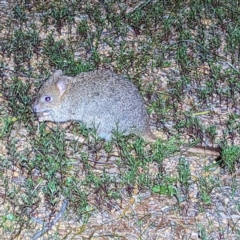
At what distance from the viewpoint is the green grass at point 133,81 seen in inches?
232

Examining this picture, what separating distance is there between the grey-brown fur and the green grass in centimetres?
13

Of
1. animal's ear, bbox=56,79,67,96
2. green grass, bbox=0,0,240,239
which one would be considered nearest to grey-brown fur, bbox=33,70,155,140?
animal's ear, bbox=56,79,67,96

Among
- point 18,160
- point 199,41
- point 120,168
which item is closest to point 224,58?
point 199,41

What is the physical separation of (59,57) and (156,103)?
1431mm

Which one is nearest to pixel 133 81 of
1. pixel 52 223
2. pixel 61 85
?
pixel 61 85

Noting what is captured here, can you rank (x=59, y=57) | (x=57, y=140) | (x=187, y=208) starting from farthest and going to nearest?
(x=59, y=57) < (x=57, y=140) < (x=187, y=208)

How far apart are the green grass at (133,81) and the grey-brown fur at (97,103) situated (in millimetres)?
135

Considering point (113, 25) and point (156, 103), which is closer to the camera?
point (156, 103)

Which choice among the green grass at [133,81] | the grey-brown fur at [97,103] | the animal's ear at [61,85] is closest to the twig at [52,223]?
the green grass at [133,81]

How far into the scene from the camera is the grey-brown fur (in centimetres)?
652

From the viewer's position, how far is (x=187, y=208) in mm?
5777

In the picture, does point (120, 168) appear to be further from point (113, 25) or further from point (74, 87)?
point (113, 25)

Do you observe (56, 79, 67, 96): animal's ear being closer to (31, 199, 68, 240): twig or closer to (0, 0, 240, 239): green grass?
(0, 0, 240, 239): green grass

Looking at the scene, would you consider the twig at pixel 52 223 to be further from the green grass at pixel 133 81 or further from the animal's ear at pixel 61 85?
the animal's ear at pixel 61 85
